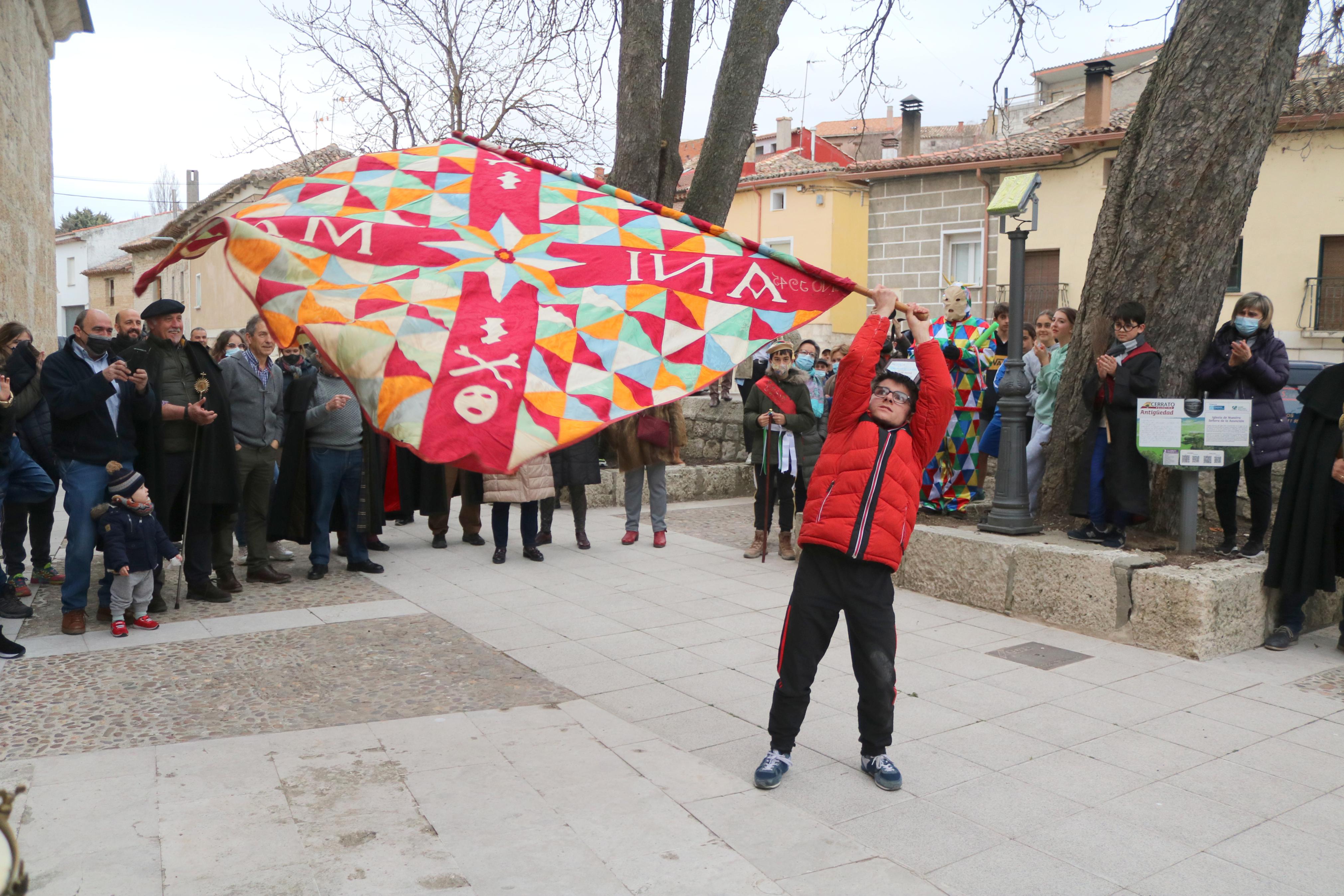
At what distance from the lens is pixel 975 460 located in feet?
27.8

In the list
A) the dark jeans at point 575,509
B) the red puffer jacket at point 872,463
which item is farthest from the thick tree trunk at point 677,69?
the red puffer jacket at point 872,463

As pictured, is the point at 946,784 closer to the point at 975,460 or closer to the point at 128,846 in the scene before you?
the point at 128,846

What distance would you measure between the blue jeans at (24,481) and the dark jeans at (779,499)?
5496mm

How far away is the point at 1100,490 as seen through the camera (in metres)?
7.09

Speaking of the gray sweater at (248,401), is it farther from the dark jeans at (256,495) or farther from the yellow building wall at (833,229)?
the yellow building wall at (833,229)

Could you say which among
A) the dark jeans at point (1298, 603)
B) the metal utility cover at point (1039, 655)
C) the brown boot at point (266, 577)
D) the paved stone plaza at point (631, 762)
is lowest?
the paved stone plaza at point (631, 762)

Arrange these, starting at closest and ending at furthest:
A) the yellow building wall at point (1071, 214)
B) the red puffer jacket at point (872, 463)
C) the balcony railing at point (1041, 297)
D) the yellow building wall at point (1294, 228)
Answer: the red puffer jacket at point (872, 463)
the yellow building wall at point (1294, 228)
the yellow building wall at point (1071, 214)
the balcony railing at point (1041, 297)

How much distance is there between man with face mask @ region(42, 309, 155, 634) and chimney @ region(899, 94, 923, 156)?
27757mm

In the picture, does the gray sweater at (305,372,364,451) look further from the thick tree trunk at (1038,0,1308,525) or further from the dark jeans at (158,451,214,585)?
the thick tree trunk at (1038,0,1308,525)

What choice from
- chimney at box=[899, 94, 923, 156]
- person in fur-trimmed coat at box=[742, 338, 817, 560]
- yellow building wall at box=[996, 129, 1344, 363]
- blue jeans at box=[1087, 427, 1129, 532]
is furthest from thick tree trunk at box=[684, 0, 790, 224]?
chimney at box=[899, 94, 923, 156]

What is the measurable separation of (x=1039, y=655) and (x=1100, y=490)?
1.56 meters

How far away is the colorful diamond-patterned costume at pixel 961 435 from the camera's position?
8414 mm

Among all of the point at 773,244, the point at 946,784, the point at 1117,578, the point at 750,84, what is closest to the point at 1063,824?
the point at 946,784

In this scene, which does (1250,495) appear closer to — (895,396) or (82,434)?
(895,396)
